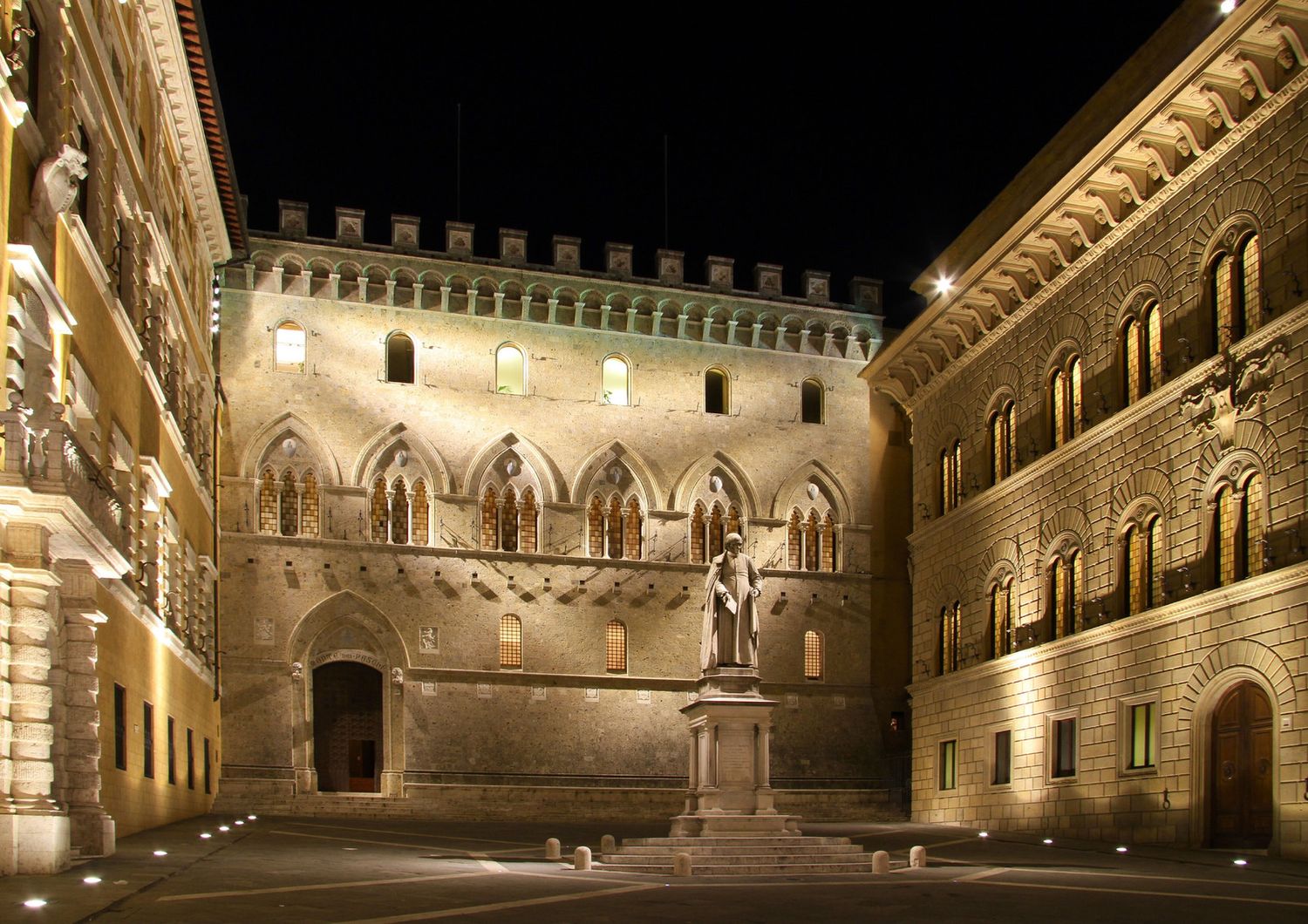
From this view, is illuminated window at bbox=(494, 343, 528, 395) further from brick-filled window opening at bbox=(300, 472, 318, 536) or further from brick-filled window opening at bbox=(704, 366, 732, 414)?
brick-filled window opening at bbox=(300, 472, 318, 536)

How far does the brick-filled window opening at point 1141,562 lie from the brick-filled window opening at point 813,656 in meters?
16.8

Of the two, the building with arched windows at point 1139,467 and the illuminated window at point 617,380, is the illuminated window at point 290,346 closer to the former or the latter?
the illuminated window at point 617,380

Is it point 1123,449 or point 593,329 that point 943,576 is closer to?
point 1123,449

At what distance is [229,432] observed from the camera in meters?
39.2

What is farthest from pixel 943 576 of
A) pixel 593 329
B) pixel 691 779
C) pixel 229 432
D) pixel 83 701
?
pixel 83 701

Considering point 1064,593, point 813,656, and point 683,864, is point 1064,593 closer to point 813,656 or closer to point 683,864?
point 683,864

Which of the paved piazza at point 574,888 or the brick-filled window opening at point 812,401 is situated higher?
the brick-filled window opening at point 812,401

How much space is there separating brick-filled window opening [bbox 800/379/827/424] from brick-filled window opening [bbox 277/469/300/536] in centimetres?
1487

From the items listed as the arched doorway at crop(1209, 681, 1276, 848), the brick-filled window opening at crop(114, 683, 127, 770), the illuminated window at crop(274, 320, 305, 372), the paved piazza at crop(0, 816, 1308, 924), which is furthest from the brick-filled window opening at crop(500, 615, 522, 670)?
the arched doorway at crop(1209, 681, 1276, 848)

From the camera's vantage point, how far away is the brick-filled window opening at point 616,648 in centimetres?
4181

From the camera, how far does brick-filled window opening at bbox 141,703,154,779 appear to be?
24.2m

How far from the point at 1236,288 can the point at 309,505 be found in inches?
968

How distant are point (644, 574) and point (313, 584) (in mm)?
9091

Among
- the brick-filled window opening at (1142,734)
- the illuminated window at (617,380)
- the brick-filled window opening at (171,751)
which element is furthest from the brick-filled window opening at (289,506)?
the brick-filled window opening at (1142,734)
